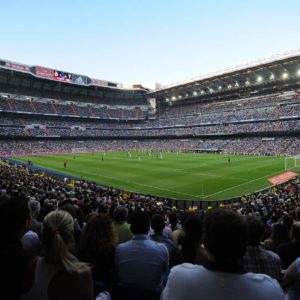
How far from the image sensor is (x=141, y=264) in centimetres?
380

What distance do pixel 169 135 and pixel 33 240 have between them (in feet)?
328

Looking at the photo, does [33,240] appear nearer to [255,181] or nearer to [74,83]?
[255,181]

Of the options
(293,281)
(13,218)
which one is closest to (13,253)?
(13,218)

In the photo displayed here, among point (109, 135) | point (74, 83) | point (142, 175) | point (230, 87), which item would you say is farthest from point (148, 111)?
point (142, 175)

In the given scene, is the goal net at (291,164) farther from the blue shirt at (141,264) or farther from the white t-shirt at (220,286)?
the white t-shirt at (220,286)

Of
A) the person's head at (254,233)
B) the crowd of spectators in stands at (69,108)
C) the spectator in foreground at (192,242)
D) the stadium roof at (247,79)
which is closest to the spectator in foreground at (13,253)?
the spectator in foreground at (192,242)

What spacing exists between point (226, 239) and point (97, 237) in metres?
2.01

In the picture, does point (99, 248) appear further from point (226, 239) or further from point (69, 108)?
point (69, 108)

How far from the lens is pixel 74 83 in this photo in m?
105

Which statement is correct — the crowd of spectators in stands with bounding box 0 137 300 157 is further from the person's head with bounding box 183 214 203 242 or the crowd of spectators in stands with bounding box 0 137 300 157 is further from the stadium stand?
the person's head with bounding box 183 214 203 242

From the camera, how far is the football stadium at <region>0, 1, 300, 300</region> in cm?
266

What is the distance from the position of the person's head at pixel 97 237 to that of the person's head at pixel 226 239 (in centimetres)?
182

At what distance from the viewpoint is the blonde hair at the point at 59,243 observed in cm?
272

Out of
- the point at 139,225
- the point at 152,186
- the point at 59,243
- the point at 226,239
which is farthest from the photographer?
the point at 152,186
